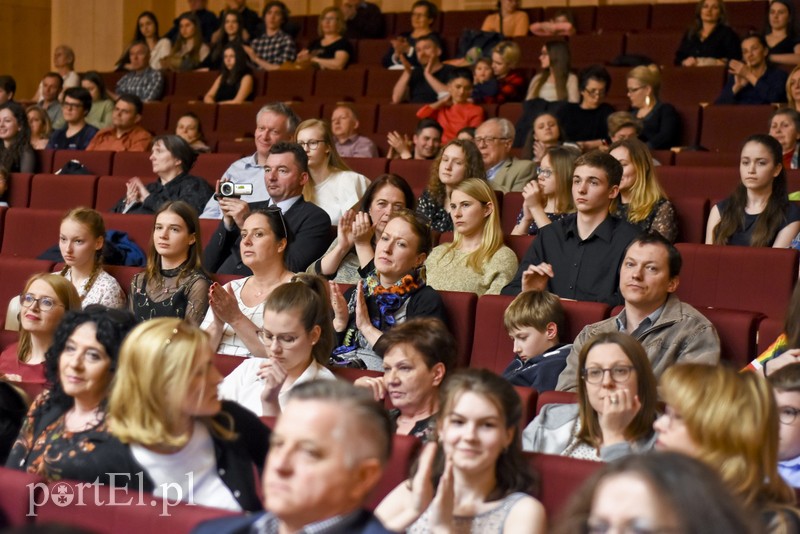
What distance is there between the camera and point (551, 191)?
2.66 meters

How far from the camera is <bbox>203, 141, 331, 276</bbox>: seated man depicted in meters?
2.53

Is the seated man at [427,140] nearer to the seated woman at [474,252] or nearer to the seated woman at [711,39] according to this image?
the seated woman at [474,252]

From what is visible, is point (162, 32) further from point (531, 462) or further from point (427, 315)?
point (531, 462)

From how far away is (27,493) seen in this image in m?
1.21

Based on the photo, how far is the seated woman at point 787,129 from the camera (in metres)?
2.90

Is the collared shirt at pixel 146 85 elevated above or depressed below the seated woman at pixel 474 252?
above

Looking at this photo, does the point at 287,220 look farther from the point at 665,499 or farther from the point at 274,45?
the point at 274,45

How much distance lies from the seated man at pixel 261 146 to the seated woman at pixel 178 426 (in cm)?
169

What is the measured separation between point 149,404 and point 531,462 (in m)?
0.45

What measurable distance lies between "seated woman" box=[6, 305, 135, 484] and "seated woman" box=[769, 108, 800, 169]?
1985mm

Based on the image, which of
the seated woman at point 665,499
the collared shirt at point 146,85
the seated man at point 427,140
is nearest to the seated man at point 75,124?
the collared shirt at point 146,85

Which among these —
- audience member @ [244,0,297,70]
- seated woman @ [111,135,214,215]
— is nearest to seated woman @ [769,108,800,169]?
seated woman @ [111,135,214,215]

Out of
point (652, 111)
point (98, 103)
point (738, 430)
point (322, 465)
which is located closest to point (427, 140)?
point (652, 111)

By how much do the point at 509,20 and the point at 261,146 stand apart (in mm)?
1949
